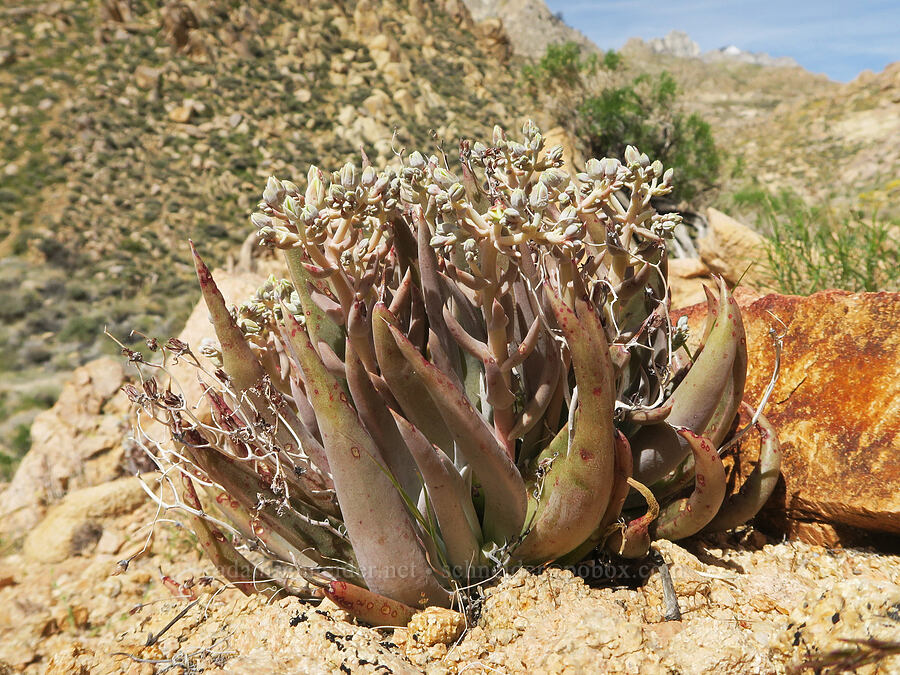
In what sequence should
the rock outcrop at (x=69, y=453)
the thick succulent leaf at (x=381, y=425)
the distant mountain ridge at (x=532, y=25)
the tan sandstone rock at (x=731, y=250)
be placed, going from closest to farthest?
the thick succulent leaf at (x=381, y=425), the rock outcrop at (x=69, y=453), the tan sandstone rock at (x=731, y=250), the distant mountain ridge at (x=532, y=25)

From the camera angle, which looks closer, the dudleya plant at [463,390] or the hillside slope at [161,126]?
the dudleya plant at [463,390]

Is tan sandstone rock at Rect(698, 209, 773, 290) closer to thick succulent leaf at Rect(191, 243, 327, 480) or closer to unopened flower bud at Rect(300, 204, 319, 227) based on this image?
thick succulent leaf at Rect(191, 243, 327, 480)

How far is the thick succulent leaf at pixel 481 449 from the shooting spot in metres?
1.48

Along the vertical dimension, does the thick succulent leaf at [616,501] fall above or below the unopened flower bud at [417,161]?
below

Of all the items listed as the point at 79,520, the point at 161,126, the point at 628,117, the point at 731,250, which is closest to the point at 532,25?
the point at 161,126

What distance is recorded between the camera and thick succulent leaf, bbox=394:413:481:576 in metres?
1.49

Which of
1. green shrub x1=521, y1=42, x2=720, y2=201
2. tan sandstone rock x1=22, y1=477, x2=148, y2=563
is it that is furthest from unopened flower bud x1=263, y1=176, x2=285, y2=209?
green shrub x1=521, y1=42, x2=720, y2=201

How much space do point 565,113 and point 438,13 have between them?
2435 cm

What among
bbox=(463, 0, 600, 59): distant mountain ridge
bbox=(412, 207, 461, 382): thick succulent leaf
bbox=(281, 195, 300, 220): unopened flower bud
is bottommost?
bbox=(412, 207, 461, 382): thick succulent leaf

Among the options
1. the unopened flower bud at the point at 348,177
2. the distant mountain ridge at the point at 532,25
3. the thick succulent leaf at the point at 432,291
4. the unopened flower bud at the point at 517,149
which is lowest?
the thick succulent leaf at the point at 432,291

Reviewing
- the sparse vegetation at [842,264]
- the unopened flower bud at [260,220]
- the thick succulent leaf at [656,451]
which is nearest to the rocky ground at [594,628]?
the thick succulent leaf at [656,451]

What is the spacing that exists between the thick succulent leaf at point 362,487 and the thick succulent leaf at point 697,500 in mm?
786

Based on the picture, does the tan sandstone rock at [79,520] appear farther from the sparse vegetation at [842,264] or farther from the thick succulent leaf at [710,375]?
the sparse vegetation at [842,264]

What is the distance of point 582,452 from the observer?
1.53 meters
